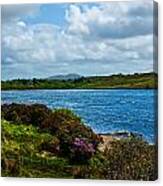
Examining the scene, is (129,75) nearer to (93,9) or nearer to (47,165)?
(93,9)

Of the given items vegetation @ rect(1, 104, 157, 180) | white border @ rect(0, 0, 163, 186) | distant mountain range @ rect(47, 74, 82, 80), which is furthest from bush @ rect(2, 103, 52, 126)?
white border @ rect(0, 0, 163, 186)

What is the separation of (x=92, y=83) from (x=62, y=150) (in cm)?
30

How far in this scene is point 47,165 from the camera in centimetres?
241

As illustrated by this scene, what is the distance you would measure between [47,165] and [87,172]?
171mm

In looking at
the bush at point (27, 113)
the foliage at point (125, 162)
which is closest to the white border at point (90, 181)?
the foliage at point (125, 162)

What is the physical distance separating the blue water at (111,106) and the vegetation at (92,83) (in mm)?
21

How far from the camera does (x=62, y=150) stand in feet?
7.87

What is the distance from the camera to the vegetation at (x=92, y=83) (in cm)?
233

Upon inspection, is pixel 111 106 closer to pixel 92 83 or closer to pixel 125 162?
pixel 92 83

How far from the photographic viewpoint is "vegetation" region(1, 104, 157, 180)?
234 centimetres

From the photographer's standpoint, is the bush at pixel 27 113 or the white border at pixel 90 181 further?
the bush at pixel 27 113

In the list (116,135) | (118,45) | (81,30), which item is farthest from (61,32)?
(116,135)

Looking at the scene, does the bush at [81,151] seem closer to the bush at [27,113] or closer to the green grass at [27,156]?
the green grass at [27,156]

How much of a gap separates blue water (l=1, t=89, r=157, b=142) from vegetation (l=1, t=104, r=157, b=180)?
0.11 feet
